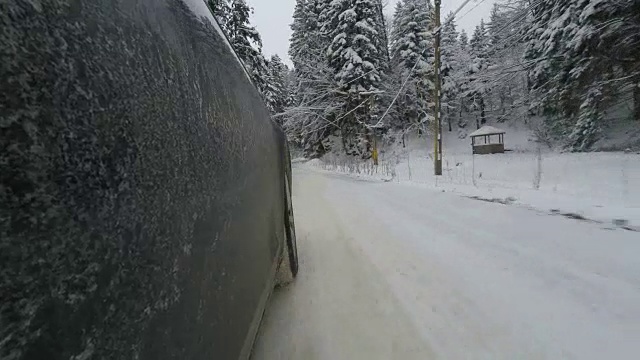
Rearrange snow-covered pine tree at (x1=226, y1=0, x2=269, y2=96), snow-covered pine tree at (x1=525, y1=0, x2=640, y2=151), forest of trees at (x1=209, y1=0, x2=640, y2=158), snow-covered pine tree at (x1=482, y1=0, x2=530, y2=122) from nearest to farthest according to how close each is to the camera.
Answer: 1. snow-covered pine tree at (x1=525, y1=0, x2=640, y2=151)
2. forest of trees at (x1=209, y1=0, x2=640, y2=158)
3. snow-covered pine tree at (x1=482, y1=0, x2=530, y2=122)
4. snow-covered pine tree at (x1=226, y1=0, x2=269, y2=96)

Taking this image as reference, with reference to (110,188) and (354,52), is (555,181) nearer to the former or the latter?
(110,188)

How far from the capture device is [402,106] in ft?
97.5

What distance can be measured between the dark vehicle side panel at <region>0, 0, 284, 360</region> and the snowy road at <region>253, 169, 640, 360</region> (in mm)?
1065

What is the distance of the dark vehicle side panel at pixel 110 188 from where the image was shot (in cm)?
31

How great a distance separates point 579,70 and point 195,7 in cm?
1481

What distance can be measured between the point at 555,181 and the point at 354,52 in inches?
623

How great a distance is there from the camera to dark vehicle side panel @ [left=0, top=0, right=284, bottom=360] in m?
0.31

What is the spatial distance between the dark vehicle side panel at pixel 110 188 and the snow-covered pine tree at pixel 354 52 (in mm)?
20937

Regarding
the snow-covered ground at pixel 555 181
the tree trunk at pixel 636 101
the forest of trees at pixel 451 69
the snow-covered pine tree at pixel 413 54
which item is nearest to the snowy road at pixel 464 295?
the snow-covered ground at pixel 555 181

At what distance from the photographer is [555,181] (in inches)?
378

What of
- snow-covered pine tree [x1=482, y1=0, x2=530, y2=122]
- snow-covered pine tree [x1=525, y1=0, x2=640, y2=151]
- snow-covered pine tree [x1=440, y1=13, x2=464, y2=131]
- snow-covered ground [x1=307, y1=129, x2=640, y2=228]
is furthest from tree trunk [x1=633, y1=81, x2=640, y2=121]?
snow-covered pine tree [x1=440, y1=13, x2=464, y2=131]

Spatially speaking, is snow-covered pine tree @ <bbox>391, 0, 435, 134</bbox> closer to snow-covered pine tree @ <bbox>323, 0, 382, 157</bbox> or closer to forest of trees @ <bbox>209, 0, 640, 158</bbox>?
forest of trees @ <bbox>209, 0, 640, 158</bbox>

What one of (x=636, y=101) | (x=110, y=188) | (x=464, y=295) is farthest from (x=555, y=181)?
(x=110, y=188)

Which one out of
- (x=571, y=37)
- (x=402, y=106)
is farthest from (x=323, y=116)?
(x=571, y=37)
